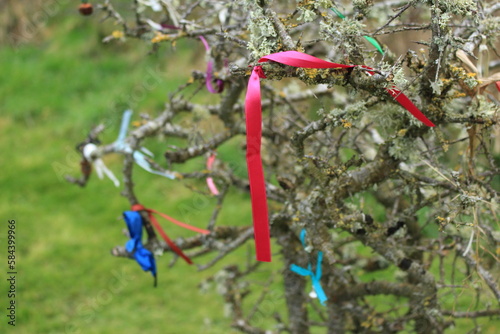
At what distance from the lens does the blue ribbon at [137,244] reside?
2.04 meters

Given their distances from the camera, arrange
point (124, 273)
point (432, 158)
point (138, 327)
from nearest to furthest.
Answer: point (432, 158)
point (138, 327)
point (124, 273)

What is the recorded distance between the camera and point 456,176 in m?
1.39

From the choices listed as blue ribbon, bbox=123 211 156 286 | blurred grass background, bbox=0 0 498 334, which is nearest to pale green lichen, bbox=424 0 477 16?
blue ribbon, bbox=123 211 156 286

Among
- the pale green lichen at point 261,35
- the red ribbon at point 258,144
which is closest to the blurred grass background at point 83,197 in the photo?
the red ribbon at point 258,144

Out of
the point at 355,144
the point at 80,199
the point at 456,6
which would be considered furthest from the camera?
the point at 80,199

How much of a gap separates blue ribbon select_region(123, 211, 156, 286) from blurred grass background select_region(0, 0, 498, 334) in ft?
2.15

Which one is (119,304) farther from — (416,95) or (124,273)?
(416,95)

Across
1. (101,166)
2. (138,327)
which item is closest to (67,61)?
(138,327)

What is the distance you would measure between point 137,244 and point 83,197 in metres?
2.83

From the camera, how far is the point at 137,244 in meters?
2.05

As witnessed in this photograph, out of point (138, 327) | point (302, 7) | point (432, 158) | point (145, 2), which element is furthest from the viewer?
point (138, 327)

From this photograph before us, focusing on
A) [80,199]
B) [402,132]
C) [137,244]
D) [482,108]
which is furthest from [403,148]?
[80,199]

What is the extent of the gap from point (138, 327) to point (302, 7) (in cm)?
Answer: 272

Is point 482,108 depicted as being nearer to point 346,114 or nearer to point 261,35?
point 346,114
